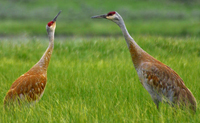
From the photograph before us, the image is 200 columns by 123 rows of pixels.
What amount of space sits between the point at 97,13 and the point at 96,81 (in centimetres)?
1684

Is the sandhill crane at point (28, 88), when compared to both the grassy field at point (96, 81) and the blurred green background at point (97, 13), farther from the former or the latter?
the blurred green background at point (97, 13)

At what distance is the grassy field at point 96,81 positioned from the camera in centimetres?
381

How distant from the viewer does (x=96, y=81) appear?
5.28 meters

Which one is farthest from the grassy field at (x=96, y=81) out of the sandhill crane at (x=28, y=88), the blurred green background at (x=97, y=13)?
the blurred green background at (x=97, y=13)

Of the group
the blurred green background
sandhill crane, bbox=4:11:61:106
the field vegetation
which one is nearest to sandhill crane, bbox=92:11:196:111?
→ the field vegetation

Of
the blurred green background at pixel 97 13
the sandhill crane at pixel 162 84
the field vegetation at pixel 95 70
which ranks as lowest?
the blurred green background at pixel 97 13

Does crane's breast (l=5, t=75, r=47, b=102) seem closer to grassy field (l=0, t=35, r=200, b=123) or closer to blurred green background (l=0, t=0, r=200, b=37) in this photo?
grassy field (l=0, t=35, r=200, b=123)

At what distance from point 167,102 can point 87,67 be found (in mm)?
2691

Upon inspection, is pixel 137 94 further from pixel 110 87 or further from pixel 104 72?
pixel 104 72

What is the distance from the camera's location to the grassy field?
12.5 feet

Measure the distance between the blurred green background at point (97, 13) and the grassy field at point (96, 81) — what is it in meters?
7.67

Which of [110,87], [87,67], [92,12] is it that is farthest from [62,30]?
[110,87]

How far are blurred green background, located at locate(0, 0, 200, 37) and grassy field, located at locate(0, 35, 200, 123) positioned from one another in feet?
25.2

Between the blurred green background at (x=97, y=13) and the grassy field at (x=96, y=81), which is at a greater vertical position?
the grassy field at (x=96, y=81)
